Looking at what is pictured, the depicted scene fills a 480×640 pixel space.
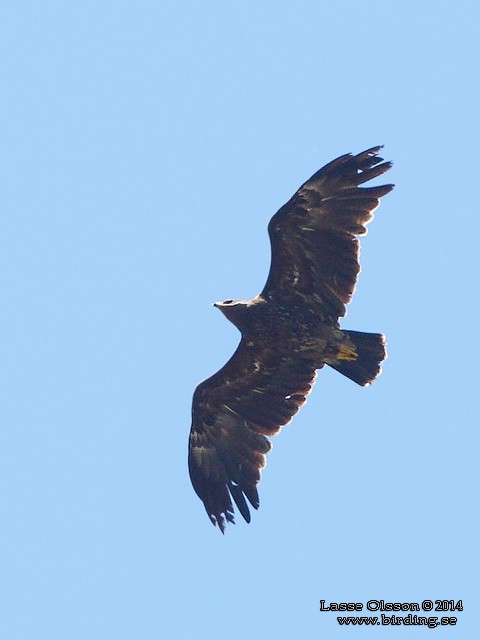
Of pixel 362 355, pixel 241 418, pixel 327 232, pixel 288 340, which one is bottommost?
pixel 241 418

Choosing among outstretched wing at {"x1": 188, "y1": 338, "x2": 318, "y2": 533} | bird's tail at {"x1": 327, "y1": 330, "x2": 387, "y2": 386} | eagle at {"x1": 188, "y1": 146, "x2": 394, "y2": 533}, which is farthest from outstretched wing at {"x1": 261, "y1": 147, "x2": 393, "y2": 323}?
outstretched wing at {"x1": 188, "y1": 338, "x2": 318, "y2": 533}

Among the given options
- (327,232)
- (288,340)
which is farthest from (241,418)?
(327,232)

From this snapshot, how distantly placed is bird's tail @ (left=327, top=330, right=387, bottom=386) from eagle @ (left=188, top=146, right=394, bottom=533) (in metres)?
0.02

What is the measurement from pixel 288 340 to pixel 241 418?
164 centimetres

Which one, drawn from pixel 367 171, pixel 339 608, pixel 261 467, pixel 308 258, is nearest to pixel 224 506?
pixel 261 467

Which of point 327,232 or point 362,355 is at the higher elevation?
point 327,232

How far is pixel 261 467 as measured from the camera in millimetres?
21656

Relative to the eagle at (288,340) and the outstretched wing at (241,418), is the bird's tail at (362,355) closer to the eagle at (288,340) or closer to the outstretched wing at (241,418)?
the eagle at (288,340)

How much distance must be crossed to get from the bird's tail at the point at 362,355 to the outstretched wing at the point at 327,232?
460 mm

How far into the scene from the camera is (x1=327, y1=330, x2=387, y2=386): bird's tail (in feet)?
68.6

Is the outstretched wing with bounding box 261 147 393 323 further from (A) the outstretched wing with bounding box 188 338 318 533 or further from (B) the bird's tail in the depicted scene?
(A) the outstretched wing with bounding box 188 338 318 533

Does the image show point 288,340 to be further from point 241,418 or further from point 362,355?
point 241,418

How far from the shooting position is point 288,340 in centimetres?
2119

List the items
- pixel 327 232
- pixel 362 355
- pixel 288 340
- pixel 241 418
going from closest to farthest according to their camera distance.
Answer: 1. pixel 327 232
2. pixel 362 355
3. pixel 288 340
4. pixel 241 418
